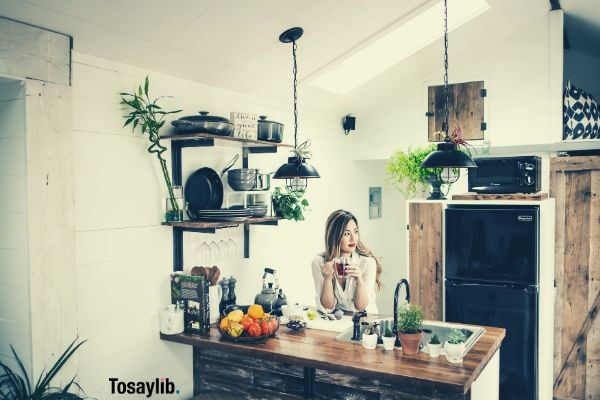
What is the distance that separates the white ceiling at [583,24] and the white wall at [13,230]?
400 cm

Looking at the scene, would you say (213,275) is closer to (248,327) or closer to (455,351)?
(248,327)

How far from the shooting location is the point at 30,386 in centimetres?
227

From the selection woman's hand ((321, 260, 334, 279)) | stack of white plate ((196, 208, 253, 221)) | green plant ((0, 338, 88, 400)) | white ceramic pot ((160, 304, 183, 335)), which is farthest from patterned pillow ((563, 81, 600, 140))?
green plant ((0, 338, 88, 400))

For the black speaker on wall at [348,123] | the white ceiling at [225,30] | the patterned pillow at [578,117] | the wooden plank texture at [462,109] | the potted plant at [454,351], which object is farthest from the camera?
the black speaker on wall at [348,123]

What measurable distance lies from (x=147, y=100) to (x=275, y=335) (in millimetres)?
1545

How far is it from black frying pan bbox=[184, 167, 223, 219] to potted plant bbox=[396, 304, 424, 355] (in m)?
1.32

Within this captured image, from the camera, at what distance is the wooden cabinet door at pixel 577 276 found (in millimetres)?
4078

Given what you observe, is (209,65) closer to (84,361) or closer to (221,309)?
(221,309)

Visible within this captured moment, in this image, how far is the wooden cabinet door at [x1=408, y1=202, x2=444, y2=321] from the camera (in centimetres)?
410

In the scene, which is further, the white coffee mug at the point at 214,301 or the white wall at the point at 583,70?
the white wall at the point at 583,70

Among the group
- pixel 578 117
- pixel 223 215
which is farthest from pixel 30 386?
pixel 578 117

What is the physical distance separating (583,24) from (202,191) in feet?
11.9

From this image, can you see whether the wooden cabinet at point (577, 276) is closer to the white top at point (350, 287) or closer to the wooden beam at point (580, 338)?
the wooden beam at point (580, 338)

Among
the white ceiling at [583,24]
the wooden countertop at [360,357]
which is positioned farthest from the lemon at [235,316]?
the white ceiling at [583,24]
